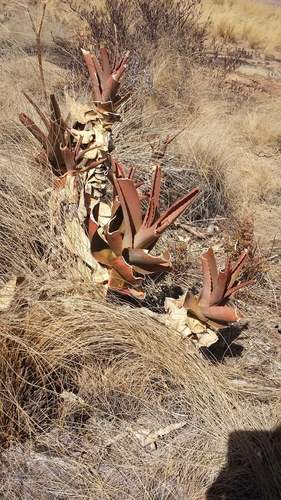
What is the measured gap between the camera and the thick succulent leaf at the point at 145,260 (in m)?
1.49

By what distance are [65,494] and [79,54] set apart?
4.36m

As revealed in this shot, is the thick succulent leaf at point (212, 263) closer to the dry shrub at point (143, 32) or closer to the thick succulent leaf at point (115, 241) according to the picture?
the thick succulent leaf at point (115, 241)

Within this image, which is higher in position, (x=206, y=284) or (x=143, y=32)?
(x=143, y=32)

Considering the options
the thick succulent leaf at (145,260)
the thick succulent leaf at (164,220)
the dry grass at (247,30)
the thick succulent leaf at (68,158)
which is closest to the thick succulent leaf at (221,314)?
the thick succulent leaf at (145,260)

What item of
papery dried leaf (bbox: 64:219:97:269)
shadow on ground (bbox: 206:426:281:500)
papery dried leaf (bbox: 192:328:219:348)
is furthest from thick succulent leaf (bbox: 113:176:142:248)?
shadow on ground (bbox: 206:426:281:500)

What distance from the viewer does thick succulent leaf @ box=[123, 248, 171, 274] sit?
4.88 feet

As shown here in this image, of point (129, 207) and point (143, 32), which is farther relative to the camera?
point (143, 32)

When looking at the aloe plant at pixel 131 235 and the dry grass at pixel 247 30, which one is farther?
the dry grass at pixel 247 30

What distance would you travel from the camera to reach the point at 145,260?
5.02ft

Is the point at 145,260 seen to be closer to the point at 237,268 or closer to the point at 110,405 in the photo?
the point at 237,268

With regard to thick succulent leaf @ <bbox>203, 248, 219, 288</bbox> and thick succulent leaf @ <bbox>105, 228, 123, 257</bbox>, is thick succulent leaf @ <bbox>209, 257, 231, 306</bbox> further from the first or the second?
thick succulent leaf @ <bbox>105, 228, 123, 257</bbox>

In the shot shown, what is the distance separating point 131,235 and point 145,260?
99mm

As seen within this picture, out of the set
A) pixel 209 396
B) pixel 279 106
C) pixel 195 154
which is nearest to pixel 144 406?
pixel 209 396

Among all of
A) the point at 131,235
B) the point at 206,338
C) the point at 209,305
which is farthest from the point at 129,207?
the point at 206,338
